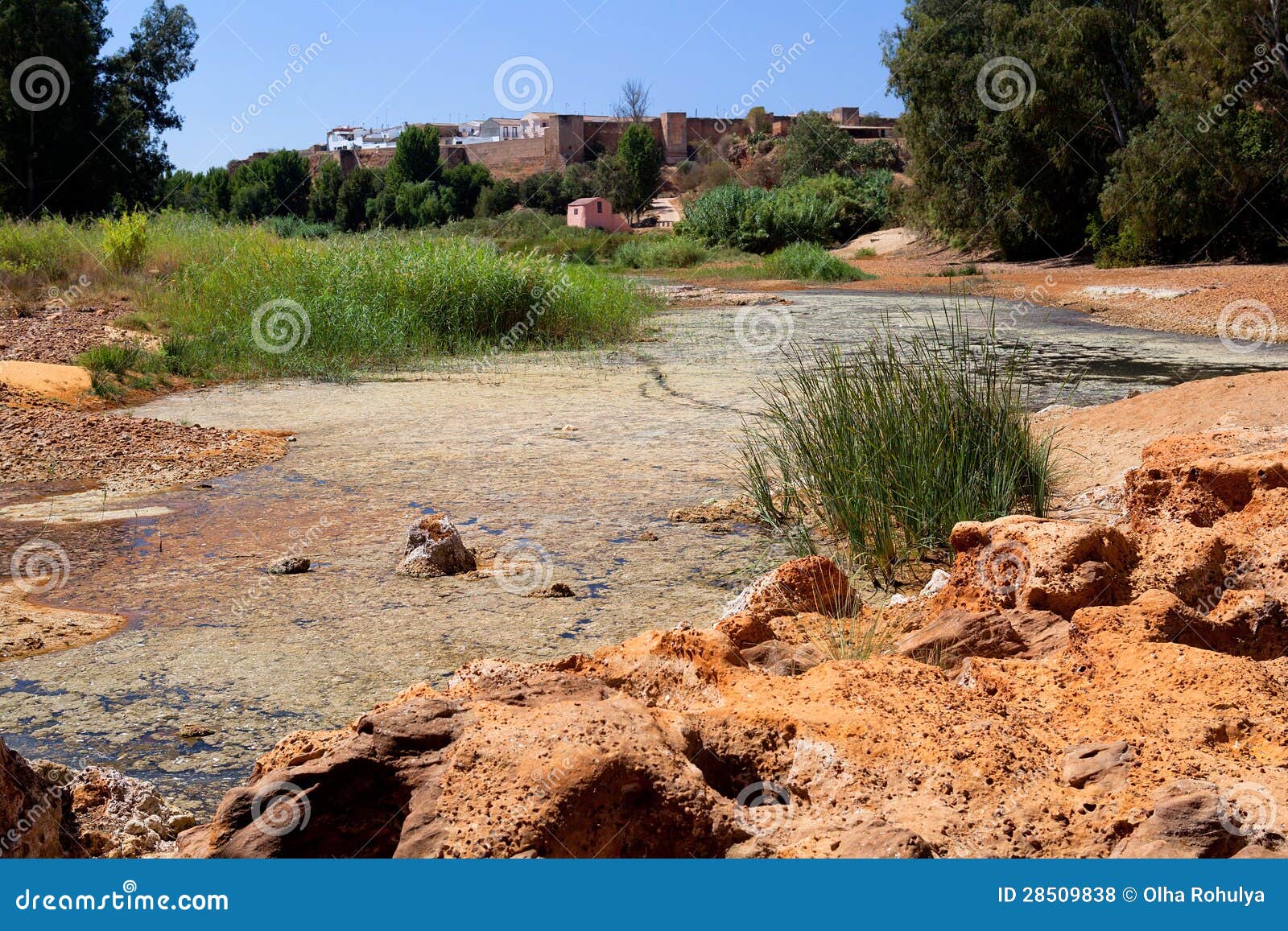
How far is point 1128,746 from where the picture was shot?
2125mm

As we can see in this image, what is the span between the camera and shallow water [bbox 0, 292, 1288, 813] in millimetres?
3334

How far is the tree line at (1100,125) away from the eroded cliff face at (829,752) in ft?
59.7

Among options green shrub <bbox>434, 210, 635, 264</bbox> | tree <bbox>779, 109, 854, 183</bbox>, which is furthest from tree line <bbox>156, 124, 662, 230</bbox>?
green shrub <bbox>434, 210, 635, 264</bbox>

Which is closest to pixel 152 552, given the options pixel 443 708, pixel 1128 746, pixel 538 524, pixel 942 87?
pixel 538 524

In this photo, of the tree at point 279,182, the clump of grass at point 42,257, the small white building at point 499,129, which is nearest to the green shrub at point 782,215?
the clump of grass at point 42,257

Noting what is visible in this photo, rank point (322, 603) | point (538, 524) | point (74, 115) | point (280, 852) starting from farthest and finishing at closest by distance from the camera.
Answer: point (74, 115)
point (538, 524)
point (322, 603)
point (280, 852)

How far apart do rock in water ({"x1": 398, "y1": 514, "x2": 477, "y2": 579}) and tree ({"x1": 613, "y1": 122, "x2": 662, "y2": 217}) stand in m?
56.1

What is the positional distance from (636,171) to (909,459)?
5628 cm

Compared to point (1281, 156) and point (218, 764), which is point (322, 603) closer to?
point (218, 764)

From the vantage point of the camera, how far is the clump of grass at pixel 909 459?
4.56m

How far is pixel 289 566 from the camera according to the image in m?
4.70

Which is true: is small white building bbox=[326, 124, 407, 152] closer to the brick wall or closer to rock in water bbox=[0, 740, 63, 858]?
the brick wall

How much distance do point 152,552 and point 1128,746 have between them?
166 inches

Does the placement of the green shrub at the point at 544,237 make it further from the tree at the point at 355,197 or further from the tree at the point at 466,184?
the tree at the point at 355,197
